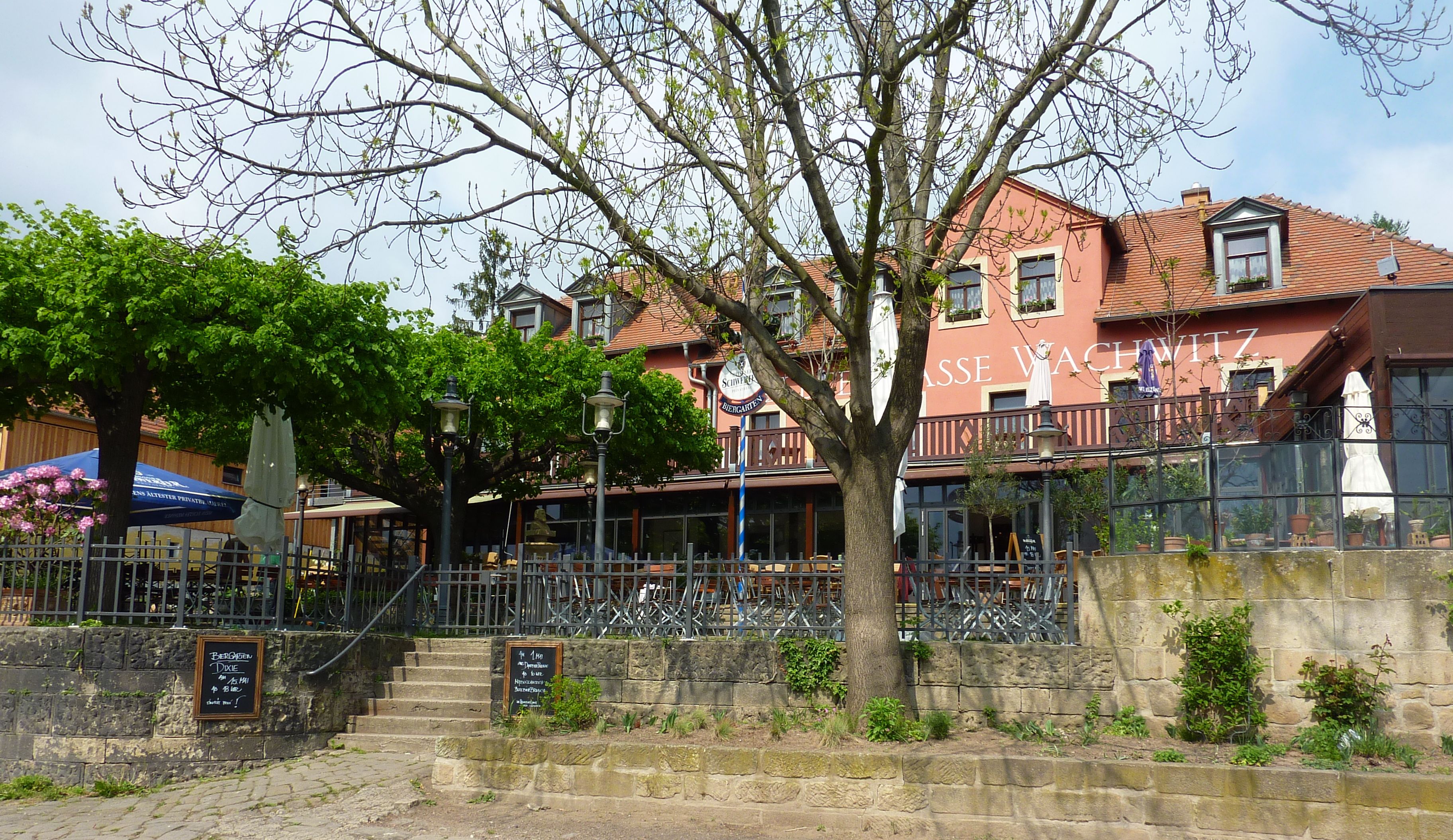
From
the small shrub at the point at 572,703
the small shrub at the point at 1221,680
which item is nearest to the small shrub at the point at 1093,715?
the small shrub at the point at 1221,680

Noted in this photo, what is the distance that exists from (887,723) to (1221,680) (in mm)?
2686

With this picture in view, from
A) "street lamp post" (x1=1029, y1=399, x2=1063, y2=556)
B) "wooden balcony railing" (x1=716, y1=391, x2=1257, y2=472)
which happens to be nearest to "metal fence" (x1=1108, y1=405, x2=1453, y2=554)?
"street lamp post" (x1=1029, y1=399, x2=1063, y2=556)

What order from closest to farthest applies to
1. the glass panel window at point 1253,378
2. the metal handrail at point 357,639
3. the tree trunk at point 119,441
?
1. the metal handrail at point 357,639
2. the tree trunk at point 119,441
3. the glass panel window at point 1253,378

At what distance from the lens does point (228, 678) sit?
9859mm

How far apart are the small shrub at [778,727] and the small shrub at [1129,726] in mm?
2625

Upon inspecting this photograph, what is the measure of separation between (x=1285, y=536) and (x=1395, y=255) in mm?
14986

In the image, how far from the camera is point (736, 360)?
10094mm

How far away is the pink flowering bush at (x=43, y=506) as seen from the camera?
10.7 meters

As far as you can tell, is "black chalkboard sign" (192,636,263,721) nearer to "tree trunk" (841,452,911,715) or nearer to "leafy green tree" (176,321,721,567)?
"tree trunk" (841,452,911,715)

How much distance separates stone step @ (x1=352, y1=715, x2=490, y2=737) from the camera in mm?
10586

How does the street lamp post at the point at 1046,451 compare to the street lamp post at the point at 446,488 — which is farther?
the street lamp post at the point at 1046,451

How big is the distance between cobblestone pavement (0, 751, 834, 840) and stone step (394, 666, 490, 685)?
79.8 inches

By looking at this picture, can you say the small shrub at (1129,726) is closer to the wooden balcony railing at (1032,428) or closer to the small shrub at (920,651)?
the small shrub at (920,651)

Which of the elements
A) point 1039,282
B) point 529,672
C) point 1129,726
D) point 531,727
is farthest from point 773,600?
point 1039,282
